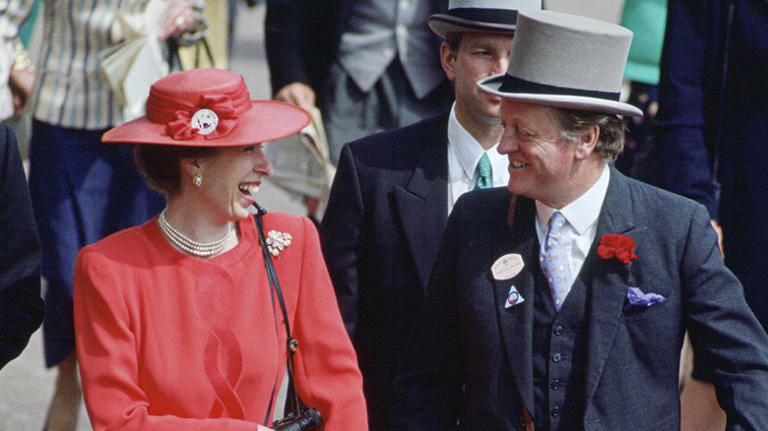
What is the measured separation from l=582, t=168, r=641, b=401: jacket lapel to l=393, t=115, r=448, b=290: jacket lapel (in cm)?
77

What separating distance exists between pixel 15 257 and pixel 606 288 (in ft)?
4.83

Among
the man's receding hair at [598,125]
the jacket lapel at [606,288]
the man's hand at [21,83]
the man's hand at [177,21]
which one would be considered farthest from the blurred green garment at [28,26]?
the jacket lapel at [606,288]

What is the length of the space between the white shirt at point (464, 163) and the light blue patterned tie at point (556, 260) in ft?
2.51

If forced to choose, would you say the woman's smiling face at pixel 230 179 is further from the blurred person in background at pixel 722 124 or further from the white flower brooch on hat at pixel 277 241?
the blurred person in background at pixel 722 124

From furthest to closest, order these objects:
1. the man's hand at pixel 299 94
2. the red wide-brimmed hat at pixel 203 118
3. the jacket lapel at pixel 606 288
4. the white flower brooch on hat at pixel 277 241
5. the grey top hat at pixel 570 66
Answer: the man's hand at pixel 299 94
the white flower brooch on hat at pixel 277 241
the red wide-brimmed hat at pixel 203 118
the grey top hat at pixel 570 66
the jacket lapel at pixel 606 288

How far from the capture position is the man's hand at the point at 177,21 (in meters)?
5.41

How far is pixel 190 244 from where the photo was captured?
3680 mm

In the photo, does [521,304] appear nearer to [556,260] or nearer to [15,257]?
[556,260]

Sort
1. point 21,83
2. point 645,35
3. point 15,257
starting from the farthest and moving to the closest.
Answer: point 645,35, point 21,83, point 15,257

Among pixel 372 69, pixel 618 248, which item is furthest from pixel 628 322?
pixel 372 69

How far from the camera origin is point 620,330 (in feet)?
11.3

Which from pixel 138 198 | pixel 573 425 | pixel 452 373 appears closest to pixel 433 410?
pixel 452 373

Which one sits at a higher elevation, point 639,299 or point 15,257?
point 639,299

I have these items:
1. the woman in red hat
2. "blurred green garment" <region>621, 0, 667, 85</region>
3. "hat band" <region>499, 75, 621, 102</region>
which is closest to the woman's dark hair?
the woman in red hat
